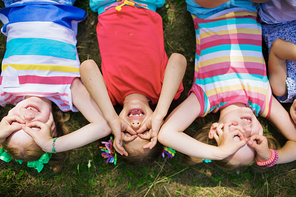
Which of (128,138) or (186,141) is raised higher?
(128,138)

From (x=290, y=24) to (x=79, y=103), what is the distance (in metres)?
2.94

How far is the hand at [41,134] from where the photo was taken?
2.18 meters

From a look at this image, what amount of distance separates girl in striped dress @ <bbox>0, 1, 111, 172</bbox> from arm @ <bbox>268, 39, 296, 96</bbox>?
228 centimetres

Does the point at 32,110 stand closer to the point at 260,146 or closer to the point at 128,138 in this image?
the point at 128,138

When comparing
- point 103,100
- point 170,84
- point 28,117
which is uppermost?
point 170,84

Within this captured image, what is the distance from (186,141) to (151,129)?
1.47 feet

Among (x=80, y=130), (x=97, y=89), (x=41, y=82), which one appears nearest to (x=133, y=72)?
(x=97, y=89)

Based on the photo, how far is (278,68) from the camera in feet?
8.32

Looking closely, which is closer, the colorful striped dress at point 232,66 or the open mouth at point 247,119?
the open mouth at point 247,119

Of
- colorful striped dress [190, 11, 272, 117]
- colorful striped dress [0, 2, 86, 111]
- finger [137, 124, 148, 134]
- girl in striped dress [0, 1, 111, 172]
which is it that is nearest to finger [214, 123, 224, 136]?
colorful striped dress [190, 11, 272, 117]

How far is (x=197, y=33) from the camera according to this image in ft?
8.88

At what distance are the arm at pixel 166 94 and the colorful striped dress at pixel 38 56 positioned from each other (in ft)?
3.59

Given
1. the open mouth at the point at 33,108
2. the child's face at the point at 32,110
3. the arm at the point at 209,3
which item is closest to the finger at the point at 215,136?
the arm at the point at 209,3

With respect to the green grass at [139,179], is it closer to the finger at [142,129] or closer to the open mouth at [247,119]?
the open mouth at [247,119]
